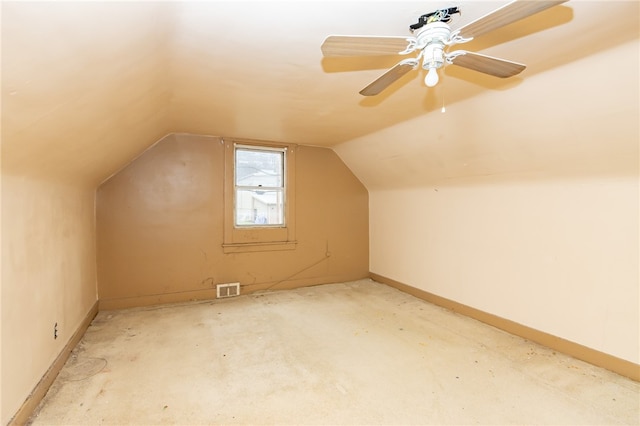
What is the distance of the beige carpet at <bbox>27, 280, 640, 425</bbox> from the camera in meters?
1.92

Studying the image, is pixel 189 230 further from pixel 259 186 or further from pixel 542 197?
pixel 542 197

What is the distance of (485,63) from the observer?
5.15 ft

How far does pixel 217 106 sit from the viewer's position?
2.97 meters

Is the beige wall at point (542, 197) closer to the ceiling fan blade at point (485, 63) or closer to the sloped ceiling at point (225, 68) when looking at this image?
the sloped ceiling at point (225, 68)

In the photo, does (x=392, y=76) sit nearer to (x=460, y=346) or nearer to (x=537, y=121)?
(x=537, y=121)

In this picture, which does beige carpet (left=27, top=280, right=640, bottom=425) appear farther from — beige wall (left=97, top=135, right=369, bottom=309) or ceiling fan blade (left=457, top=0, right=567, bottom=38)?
ceiling fan blade (left=457, top=0, right=567, bottom=38)

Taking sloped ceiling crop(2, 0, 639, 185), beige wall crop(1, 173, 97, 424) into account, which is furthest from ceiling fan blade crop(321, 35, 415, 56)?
beige wall crop(1, 173, 97, 424)

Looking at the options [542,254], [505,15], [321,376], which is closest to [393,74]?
[505,15]

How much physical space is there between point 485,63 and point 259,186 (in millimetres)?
3465

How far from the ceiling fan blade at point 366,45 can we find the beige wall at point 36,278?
1799 mm

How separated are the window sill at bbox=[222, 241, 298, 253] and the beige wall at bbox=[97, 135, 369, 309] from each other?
65 mm

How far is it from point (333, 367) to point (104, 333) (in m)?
2.28

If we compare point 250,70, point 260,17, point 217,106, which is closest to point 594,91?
point 260,17

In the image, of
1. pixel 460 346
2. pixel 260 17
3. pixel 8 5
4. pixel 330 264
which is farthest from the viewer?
pixel 330 264
